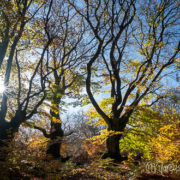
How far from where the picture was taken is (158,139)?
6.69 metres

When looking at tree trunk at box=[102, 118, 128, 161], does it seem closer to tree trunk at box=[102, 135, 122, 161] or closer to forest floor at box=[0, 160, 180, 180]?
tree trunk at box=[102, 135, 122, 161]

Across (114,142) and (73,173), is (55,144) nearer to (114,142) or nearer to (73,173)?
(114,142)

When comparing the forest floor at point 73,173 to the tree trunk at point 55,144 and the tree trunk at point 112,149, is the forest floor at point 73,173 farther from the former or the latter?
the tree trunk at point 55,144

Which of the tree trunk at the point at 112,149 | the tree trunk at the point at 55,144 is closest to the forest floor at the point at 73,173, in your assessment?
the tree trunk at the point at 112,149

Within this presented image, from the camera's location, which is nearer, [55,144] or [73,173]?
[73,173]

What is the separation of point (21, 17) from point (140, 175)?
699cm

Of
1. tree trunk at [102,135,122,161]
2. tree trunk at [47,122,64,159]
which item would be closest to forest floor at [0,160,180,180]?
tree trunk at [102,135,122,161]

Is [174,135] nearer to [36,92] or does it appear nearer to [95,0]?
[36,92]

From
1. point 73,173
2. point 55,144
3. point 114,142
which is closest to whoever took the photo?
point 73,173

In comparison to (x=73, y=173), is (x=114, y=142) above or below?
above

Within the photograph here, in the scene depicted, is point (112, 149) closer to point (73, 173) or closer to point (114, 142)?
point (114, 142)

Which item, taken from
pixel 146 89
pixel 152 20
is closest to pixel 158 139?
pixel 146 89

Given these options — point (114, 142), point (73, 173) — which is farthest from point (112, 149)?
point (73, 173)

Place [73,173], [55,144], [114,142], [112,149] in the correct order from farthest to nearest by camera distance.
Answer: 1. [55,144]
2. [114,142]
3. [112,149]
4. [73,173]
